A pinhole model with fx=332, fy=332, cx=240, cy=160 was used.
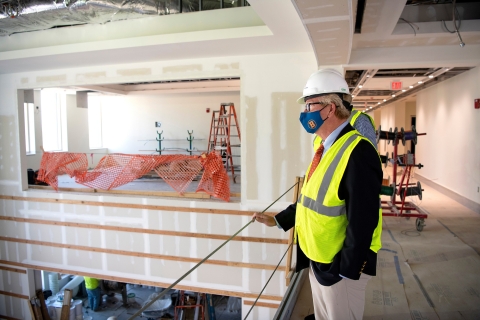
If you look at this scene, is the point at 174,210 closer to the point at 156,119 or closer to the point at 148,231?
the point at 148,231

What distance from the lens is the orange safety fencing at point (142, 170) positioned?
18.0 ft

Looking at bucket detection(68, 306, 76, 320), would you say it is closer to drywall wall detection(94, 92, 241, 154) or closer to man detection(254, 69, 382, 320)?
drywall wall detection(94, 92, 241, 154)

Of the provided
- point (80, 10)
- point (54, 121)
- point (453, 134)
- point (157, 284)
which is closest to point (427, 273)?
point (157, 284)

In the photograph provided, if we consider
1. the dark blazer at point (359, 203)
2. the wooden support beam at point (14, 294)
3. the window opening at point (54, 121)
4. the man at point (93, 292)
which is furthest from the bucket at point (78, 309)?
the dark blazer at point (359, 203)

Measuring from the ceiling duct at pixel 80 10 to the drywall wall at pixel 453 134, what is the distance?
5.63 m

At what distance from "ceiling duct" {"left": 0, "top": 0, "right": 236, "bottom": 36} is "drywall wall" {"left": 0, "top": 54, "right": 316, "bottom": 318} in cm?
116

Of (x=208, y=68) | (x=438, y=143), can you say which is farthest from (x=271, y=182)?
(x=438, y=143)

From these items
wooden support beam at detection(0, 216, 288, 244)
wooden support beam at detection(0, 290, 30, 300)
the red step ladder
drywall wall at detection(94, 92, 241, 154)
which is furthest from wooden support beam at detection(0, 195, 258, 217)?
drywall wall at detection(94, 92, 241, 154)

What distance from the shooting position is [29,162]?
9844 mm

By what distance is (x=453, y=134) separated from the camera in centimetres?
802

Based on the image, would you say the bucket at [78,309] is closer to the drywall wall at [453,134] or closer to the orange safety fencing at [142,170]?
the orange safety fencing at [142,170]

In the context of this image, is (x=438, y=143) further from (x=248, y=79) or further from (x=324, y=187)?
(x=324, y=187)

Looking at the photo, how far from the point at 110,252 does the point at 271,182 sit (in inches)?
131

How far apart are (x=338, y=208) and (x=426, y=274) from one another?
311cm
